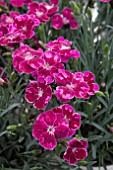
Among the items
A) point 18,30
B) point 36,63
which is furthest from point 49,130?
point 18,30

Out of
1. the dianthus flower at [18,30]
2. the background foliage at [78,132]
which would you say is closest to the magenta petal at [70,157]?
the background foliage at [78,132]

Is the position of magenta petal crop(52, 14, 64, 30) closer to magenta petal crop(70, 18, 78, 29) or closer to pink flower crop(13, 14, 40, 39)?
magenta petal crop(70, 18, 78, 29)

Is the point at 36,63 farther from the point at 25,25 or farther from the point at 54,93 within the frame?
the point at 25,25

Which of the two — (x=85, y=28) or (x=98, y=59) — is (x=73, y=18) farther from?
(x=98, y=59)

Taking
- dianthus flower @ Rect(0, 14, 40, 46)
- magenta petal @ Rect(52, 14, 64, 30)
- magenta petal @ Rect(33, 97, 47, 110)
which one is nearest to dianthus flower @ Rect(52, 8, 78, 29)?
magenta petal @ Rect(52, 14, 64, 30)

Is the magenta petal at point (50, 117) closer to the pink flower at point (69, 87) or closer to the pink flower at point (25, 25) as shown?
the pink flower at point (69, 87)

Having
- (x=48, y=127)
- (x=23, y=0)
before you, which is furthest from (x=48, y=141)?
(x=23, y=0)

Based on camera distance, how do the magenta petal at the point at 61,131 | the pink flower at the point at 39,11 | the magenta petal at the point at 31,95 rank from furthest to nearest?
the pink flower at the point at 39,11, the magenta petal at the point at 31,95, the magenta petal at the point at 61,131
